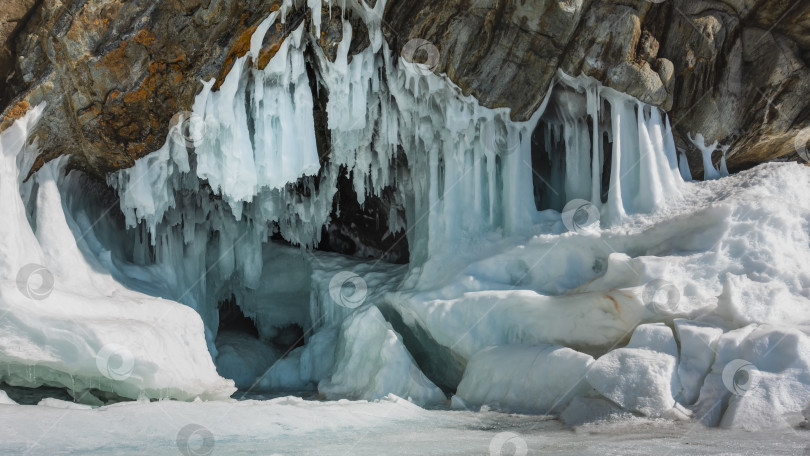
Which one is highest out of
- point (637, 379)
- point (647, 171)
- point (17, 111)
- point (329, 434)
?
point (17, 111)

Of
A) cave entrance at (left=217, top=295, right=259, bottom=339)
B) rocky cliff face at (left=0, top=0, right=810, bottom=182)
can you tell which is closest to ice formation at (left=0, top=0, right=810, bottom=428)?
rocky cliff face at (left=0, top=0, right=810, bottom=182)

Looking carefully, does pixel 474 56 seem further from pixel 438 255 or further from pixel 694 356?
pixel 694 356

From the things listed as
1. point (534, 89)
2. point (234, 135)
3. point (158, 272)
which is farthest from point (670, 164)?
point (158, 272)

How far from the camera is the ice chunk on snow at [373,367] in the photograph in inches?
380

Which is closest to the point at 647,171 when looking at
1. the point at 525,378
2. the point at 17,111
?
the point at 525,378

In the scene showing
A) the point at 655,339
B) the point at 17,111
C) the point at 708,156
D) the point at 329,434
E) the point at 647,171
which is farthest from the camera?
the point at 708,156

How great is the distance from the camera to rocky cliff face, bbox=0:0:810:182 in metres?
8.48

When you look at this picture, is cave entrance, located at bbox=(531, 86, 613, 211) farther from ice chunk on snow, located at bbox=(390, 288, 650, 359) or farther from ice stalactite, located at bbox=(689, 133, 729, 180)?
ice chunk on snow, located at bbox=(390, 288, 650, 359)

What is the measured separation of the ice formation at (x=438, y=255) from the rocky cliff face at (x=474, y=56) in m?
0.28

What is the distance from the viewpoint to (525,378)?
8164 millimetres

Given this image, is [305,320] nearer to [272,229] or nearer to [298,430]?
[272,229]

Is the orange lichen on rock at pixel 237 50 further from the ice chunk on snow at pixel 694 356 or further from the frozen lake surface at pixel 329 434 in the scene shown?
the ice chunk on snow at pixel 694 356

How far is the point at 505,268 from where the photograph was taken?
399 inches

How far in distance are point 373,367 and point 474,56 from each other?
4.52 meters
